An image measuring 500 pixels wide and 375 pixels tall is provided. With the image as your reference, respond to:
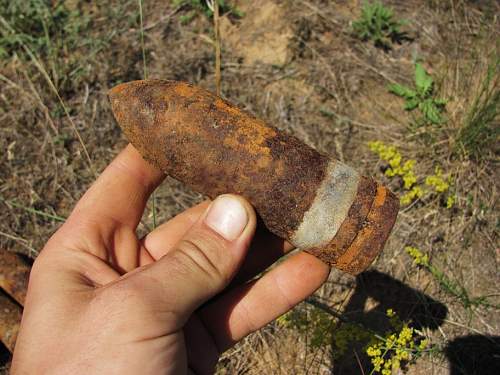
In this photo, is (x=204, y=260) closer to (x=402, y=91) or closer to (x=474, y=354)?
(x=474, y=354)

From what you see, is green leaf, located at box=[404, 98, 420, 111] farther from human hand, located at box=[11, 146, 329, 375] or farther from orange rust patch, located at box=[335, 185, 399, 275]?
orange rust patch, located at box=[335, 185, 399, 275]

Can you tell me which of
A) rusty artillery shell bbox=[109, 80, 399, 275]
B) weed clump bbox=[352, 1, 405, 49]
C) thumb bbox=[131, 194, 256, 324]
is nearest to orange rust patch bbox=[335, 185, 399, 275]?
rusty artillery shell bbox=[109, 80, 399, 275]

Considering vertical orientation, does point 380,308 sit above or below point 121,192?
below

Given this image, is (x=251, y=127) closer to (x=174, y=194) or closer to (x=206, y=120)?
(x=206, y=120)

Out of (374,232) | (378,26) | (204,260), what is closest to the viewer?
(204,260)

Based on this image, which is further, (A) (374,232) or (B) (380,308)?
(B) (380,308)

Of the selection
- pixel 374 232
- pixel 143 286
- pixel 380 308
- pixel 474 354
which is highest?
pixel 143 286

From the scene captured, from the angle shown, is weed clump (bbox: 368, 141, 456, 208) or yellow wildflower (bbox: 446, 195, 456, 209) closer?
yellow wildflower (bbox: 446, 195, 456, 209)

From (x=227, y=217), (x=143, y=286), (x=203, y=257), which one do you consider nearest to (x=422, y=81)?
(x=227, y=217)
